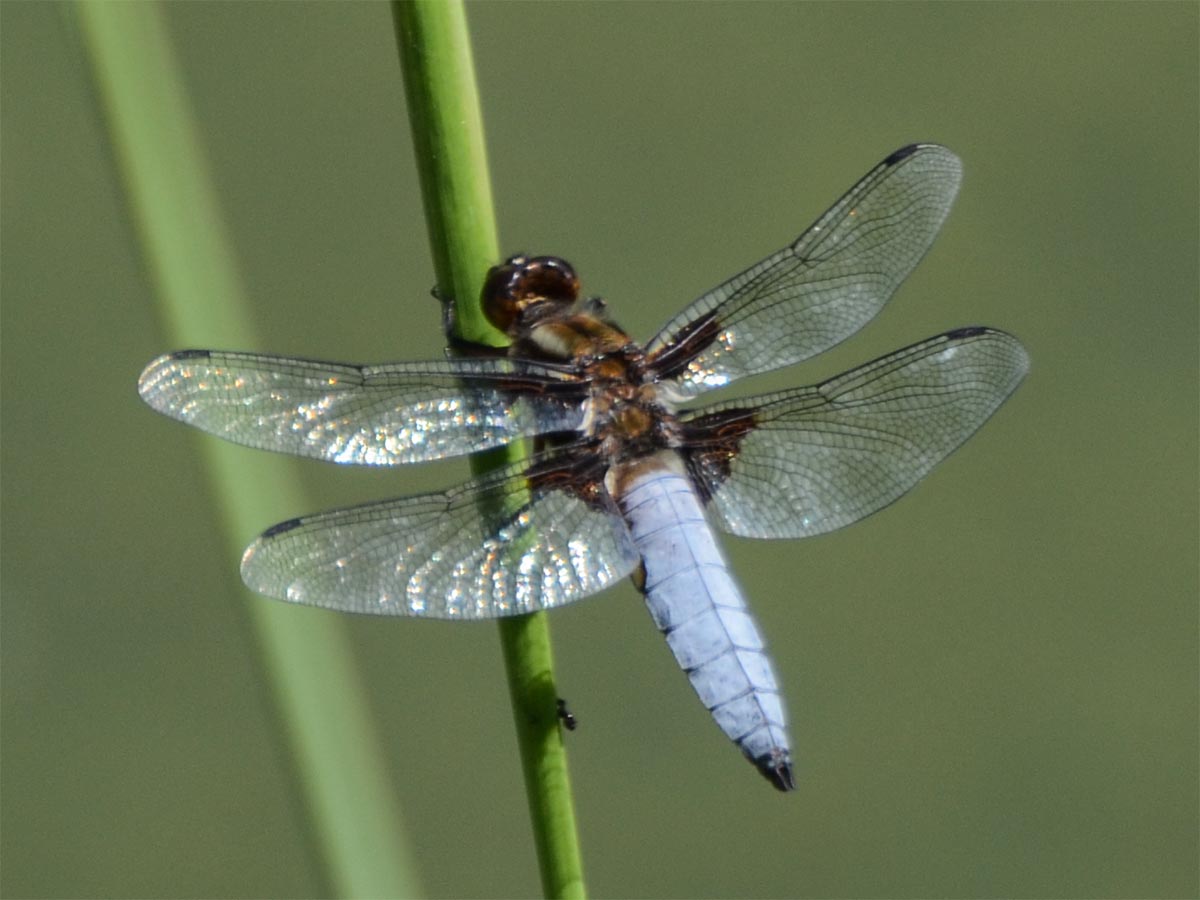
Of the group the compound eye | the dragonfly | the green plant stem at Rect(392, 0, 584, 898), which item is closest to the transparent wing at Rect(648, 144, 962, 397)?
the dragonfly

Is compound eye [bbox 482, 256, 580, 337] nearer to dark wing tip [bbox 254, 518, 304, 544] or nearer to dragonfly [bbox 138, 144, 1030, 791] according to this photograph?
dragonfly [bbox 138, 144, 1030, 791]

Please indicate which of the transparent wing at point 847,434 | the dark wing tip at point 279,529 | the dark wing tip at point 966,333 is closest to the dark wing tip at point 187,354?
the dark wing tip at point 279,529

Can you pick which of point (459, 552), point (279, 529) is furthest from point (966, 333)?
point (279, 529)

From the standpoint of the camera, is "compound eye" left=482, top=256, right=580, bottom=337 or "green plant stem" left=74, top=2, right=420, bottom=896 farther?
"compound eye" left=482, top=256, right=580, bottom=337

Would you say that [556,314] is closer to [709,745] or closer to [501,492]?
[501,492]

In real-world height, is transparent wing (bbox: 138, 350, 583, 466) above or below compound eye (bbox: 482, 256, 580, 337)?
below

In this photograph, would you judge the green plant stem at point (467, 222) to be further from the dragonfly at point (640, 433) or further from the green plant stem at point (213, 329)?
the green plant stem at point (213, 329)

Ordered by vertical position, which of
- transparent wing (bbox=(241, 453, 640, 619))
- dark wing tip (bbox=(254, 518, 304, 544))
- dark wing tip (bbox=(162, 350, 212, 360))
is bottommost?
transparent wing (bbox=(241, 453, 640, 619))

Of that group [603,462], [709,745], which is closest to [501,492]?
[603,462]
